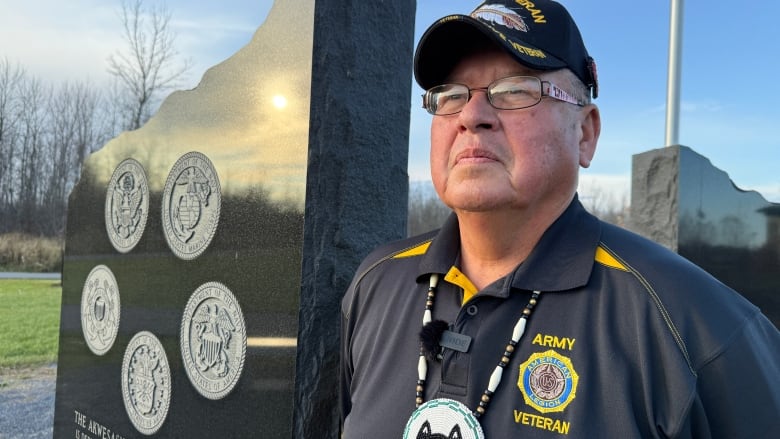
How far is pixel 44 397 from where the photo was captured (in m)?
7.42

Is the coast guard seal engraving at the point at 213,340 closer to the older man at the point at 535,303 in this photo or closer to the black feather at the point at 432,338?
the older man at the point at 535,303

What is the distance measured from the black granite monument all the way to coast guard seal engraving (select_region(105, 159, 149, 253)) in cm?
9

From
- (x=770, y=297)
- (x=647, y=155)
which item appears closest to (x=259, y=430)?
(x=647, y=155)

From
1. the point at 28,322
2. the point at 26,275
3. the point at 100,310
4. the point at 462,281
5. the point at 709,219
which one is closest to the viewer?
the point at 462,281

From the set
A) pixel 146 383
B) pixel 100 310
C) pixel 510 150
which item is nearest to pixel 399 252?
pixel 510 150

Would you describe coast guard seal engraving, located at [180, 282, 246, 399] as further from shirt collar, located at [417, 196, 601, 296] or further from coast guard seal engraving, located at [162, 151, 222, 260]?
shirt collar, located at [417, 196, 601, 296]

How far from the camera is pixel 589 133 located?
156 centimetres

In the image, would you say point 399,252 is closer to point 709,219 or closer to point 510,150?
point 510,150

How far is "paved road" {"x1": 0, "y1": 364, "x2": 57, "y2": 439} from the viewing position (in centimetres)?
616

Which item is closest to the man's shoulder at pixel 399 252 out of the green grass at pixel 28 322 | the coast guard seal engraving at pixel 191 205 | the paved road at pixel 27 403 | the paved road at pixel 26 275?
the coast guard seal engraving at pixel 191 205

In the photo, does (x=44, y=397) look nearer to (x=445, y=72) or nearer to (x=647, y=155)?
(x=647, y=155)

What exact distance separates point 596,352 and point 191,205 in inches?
85.7

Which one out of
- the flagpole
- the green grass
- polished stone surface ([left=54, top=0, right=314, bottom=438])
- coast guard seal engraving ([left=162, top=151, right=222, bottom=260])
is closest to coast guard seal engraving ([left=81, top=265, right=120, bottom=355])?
polished stone surface ([left=54, top=0, right=314, bottom=438])

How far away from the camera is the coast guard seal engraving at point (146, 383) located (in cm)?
302
